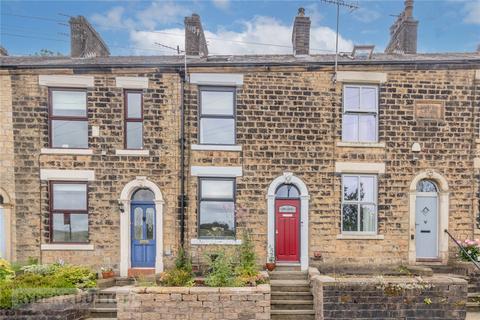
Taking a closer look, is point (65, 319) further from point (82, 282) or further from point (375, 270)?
point (375, 270)

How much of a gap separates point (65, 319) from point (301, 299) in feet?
18.1

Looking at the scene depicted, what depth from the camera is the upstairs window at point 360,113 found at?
9125 millimetres

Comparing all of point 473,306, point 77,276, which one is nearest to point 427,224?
point 473,306

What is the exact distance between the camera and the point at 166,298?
22.1ft

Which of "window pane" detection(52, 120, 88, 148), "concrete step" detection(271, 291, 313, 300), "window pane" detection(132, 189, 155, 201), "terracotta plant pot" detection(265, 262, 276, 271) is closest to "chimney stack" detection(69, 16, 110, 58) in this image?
"window pane" detection(52, 120, 88, 148)

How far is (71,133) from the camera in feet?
29.7

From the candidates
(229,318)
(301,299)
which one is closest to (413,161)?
(301,299)

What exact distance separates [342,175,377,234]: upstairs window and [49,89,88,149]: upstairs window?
788 centimetres

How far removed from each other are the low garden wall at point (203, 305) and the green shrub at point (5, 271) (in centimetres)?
371

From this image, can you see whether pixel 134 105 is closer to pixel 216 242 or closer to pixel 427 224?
pixel 216 242

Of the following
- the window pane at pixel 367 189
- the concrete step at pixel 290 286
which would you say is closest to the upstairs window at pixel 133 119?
the concrete step at pixel 290 286

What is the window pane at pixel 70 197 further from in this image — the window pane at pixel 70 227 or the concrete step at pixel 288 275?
the concrete step at pixel 288 275

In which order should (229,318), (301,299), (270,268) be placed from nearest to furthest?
(229,318)
(301,299)
(270,268)

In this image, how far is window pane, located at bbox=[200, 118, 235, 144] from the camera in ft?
30.0
